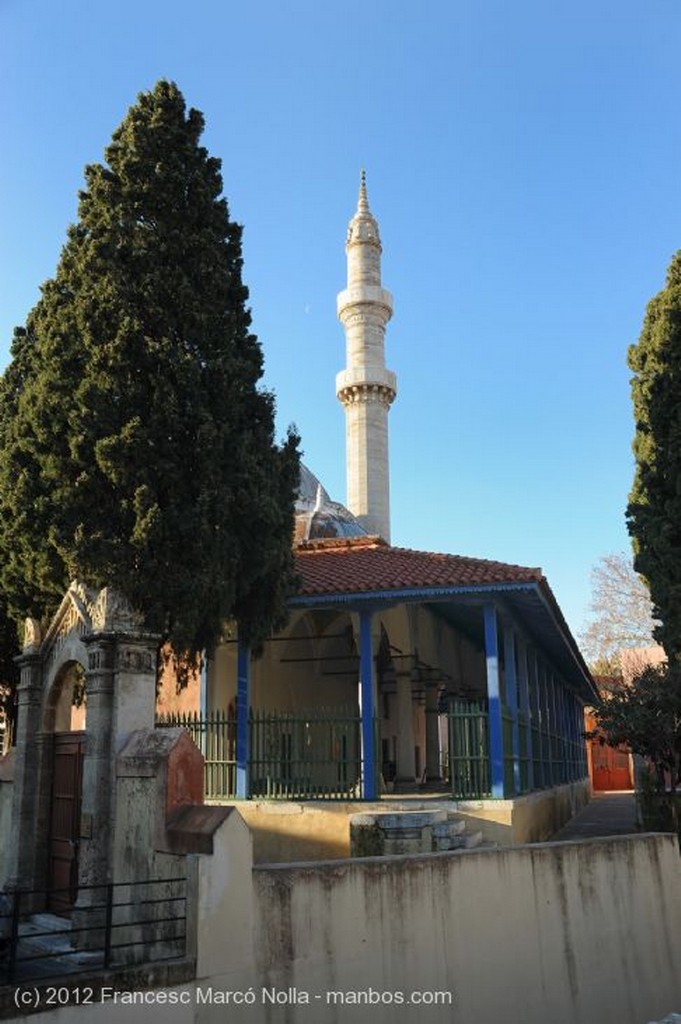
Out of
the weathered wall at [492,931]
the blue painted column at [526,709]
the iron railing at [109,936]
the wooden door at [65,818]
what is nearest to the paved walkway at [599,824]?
the blue painted column at [526,709]

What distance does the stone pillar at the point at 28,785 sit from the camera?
889cm

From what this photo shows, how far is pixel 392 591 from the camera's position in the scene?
12453 millimetres

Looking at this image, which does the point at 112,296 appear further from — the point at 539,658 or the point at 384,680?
the point at 539,658

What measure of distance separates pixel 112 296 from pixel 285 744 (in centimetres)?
632

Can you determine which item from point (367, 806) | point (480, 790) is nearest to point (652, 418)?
point (480, 790)

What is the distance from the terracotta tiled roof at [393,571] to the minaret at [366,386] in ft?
54.8

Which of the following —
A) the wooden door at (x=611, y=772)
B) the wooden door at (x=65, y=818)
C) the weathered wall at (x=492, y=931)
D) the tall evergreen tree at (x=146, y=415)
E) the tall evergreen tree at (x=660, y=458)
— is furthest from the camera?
the wooden door at (x=611, y=772)

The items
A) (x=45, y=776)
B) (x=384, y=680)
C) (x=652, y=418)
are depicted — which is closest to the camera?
(x=45, y=776)

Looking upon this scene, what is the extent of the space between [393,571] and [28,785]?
6119mm

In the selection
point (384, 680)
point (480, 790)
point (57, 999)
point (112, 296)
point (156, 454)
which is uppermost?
point (112, 296)

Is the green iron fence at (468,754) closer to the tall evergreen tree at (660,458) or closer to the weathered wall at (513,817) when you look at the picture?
the weathered wall at (513,817)

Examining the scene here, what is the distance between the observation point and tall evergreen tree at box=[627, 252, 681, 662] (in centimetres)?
1304

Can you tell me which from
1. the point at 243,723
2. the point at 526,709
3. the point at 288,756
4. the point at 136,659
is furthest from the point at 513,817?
the point at 136,659

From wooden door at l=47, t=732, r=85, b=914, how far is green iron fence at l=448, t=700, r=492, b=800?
194 inches
